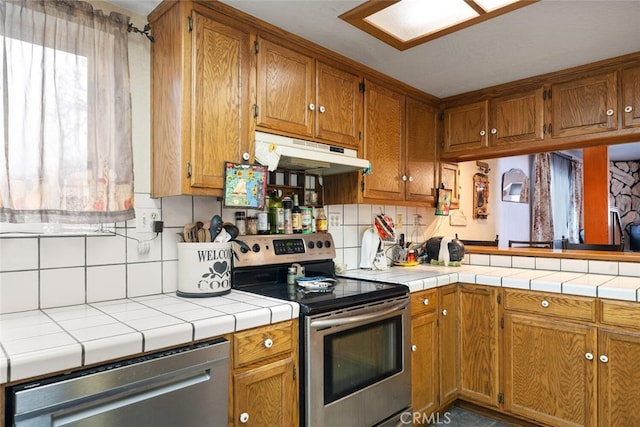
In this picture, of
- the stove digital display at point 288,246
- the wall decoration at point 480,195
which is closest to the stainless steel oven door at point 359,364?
the stove digital display at point 288,246

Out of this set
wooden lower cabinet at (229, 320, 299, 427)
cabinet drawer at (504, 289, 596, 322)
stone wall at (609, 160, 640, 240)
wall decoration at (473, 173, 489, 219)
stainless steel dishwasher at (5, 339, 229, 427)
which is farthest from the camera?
stone wall at (609, 160, 640, 240)

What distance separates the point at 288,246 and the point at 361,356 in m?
0.70

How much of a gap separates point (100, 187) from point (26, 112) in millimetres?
367

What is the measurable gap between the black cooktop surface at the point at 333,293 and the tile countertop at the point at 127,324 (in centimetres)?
8

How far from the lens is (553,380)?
6.99 feet

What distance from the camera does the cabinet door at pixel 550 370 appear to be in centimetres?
202

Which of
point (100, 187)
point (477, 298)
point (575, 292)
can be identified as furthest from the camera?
point (477, 298)

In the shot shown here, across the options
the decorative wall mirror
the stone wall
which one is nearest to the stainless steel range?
the decorative wall mirror

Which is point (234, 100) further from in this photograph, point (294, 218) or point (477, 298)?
point (477, 298)

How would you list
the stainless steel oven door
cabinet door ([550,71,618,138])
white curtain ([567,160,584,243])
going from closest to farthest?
the stainless steel oven door, cabinet door ([550,71,618,138]), white curtain ([567,160,584,243])

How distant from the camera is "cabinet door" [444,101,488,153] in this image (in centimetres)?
281

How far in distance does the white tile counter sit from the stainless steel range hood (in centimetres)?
68

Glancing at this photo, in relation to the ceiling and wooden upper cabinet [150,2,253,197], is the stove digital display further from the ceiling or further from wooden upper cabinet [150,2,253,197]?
the ceiling

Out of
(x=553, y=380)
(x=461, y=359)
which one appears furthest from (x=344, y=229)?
(x=553, y=380)
